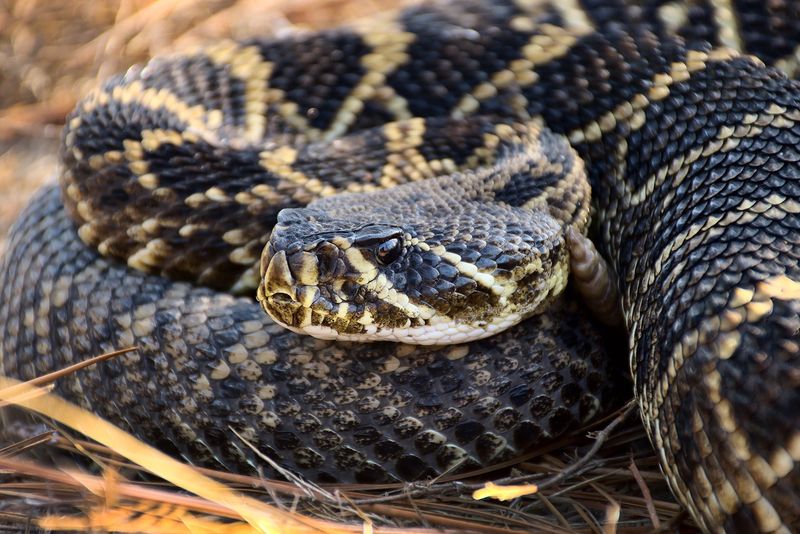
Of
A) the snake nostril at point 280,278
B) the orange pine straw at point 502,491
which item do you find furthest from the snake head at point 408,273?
the orange pine straw at point 502,491

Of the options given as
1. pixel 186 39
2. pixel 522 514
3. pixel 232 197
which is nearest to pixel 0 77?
pixel 186 39

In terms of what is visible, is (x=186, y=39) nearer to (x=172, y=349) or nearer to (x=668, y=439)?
(x=172, y=349)

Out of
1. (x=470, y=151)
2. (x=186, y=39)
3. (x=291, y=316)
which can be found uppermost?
(x=291, y=316)

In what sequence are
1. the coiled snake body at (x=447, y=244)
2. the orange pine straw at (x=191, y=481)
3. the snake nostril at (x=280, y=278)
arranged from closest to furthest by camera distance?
1. the orange pine straw at (x=191, y=481)
2. the coiled snake body at (x=447, y=244)
3. the snake nostril at (x=280, y=278)

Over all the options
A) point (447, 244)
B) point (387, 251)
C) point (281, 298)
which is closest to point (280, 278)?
point (281, 298)

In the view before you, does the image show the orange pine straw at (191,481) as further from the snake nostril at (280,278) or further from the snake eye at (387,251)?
the snake eye at (387,251)

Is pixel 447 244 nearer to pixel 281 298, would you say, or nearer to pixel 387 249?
pixel 387 249

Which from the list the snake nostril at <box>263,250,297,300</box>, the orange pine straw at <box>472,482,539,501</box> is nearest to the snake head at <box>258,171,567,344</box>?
the snake nostril at <box>263,250,297,300</box>
